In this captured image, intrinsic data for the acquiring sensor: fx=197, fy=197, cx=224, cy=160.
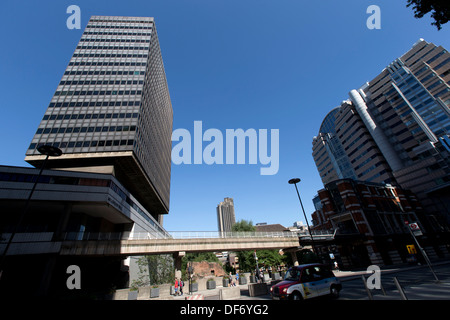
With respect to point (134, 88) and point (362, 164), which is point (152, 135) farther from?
point (362, 164)

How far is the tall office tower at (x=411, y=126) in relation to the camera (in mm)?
50688

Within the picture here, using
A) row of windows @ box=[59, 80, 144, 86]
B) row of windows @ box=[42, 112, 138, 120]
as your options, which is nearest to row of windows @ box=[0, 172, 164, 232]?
row of windows @ box=[42, 112, 138, 120]

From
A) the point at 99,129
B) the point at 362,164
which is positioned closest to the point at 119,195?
the point at 99,129

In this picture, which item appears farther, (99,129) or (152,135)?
(152,135)

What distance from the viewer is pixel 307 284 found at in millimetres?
11094

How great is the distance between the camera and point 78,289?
25.7 meters

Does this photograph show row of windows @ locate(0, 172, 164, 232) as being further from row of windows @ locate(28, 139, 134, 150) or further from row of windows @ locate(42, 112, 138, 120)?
row of windows @ locate(42, 112, 138, 120)

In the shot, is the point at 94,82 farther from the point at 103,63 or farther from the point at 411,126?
the point at 411,126

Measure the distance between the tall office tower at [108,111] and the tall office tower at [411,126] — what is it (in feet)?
228

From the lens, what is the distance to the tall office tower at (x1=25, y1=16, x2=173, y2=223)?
126 ft

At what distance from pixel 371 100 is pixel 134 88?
279 ft

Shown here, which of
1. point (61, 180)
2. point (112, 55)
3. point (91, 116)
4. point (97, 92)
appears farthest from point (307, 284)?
point (112, 55)

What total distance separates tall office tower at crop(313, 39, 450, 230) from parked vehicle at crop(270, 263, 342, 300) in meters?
53.7
